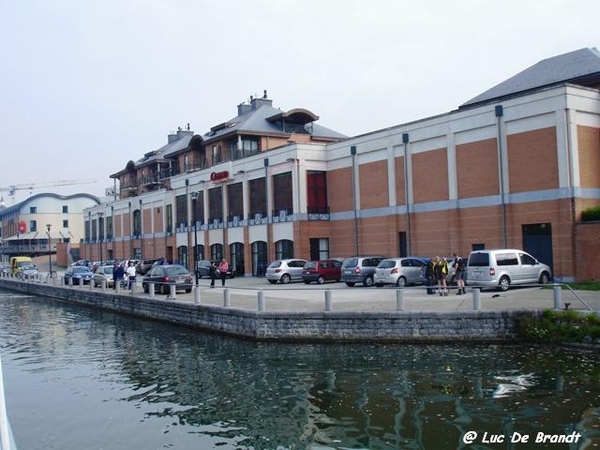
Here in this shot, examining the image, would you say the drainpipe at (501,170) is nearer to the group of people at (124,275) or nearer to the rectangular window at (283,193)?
the rectangular window at (283,193)

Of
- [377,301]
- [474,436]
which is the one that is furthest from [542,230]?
[474,436]

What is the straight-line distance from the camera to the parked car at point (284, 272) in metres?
34.8

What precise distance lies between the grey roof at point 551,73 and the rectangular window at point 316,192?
1071 cm

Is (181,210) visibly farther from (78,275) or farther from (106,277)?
(106,277)

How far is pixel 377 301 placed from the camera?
21.6 metres

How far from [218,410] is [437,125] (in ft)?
79.3

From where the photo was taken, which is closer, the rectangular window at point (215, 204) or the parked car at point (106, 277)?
the parked car at point (106, 277)

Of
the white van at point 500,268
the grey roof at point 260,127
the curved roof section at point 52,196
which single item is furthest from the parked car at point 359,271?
the curved roof section at point 52,196

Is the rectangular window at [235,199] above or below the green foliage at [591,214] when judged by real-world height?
above

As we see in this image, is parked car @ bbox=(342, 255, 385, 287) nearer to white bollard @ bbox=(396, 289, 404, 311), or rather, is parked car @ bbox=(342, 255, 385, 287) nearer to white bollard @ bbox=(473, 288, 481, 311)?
white bollard @ bbox=(396, 289, 404, 311)

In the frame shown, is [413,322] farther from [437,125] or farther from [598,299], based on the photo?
[437,125]

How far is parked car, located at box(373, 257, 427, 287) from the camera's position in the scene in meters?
27.5

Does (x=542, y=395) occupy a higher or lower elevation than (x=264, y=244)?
lower

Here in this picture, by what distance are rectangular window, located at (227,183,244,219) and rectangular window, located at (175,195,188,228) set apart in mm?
7870
